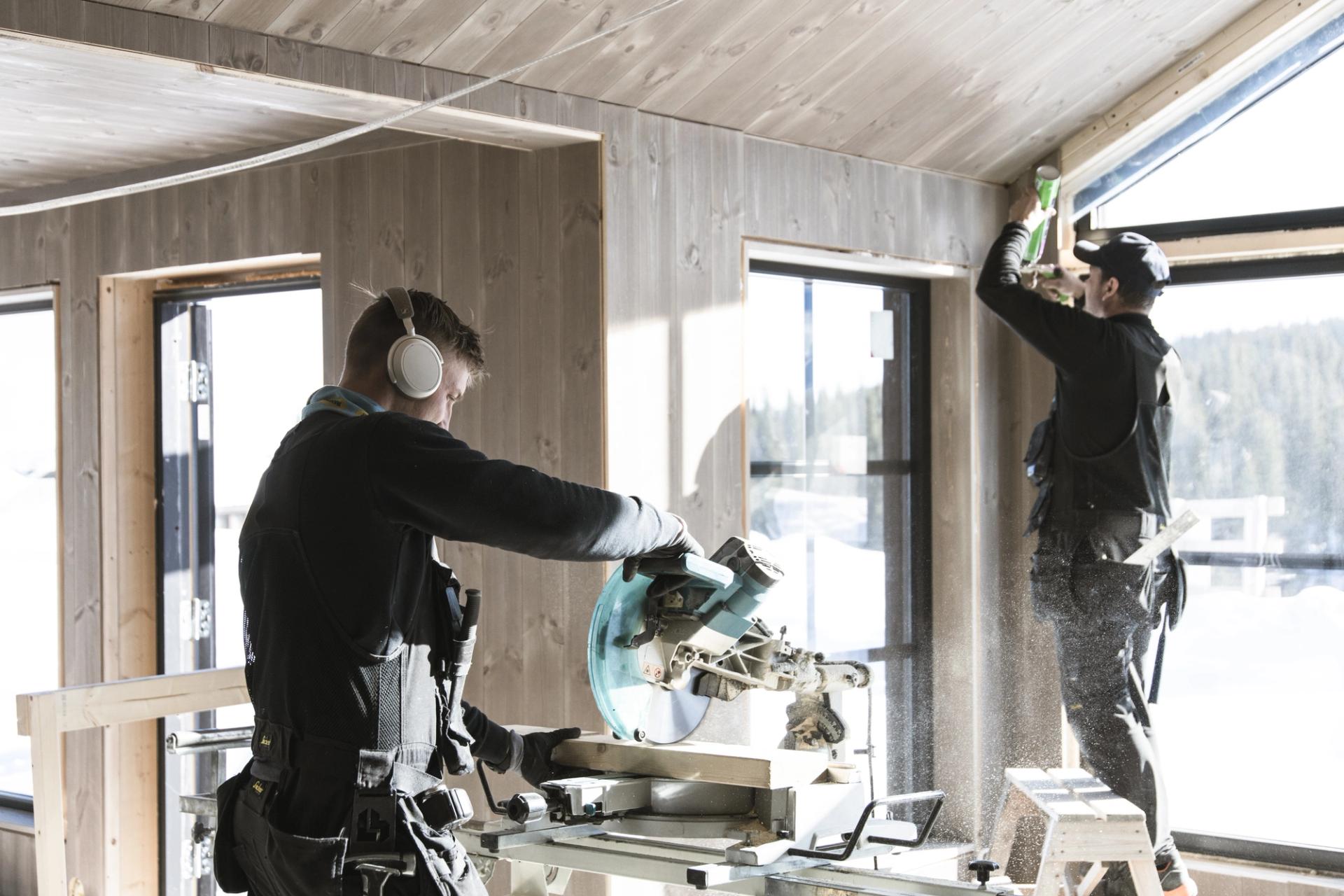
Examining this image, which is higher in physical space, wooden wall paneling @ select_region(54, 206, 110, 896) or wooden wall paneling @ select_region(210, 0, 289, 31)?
wooden wall paneling @ select_region(210, 0, 289, 31)

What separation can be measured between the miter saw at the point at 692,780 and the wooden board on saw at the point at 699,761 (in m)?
0.01

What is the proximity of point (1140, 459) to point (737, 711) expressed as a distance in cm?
134

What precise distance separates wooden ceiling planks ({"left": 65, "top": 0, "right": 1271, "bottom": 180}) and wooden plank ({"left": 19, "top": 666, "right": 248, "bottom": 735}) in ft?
4.98

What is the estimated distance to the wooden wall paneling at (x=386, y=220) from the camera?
4.03 metres

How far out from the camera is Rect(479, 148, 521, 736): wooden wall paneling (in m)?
3.80

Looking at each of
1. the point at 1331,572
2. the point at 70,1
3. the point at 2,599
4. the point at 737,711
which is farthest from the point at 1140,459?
the point at 2,599

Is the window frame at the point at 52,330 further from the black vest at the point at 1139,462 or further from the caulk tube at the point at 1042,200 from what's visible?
the black vest at the point at 1139,462

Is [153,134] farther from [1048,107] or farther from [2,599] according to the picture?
[1048,107]

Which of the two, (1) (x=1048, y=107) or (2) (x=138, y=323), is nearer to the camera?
(1) (x=1048, y=107)

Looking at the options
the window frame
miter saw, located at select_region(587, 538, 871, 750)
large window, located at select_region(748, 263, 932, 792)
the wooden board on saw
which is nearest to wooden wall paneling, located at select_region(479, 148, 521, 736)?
large window, located at select_region(748, 263, 932, 792)

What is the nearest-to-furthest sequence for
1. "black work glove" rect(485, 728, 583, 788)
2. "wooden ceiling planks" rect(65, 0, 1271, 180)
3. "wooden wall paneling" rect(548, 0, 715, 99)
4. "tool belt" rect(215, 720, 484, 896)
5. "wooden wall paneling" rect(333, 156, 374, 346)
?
1. "tool belt" rect(215, 720, 484, 896)
2. "black work glove" rect(485, 728, 583, 788)
3. "wooden ceiling planks" rect(65, 0, 1271, 180)
4. "wooden wall paneling" rect(548, 0, 715, 99)
5. "wooden wall paneling" rect(333, 156, 374, 346)

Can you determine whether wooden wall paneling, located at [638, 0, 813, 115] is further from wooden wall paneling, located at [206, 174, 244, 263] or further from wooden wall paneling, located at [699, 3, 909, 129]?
wooden wall paneling, located at [206, 174, 244, 263]

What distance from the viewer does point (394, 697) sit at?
222 centimetres

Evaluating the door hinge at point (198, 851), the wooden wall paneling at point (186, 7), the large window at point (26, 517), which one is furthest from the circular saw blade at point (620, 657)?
the large window at point (26, 517)
